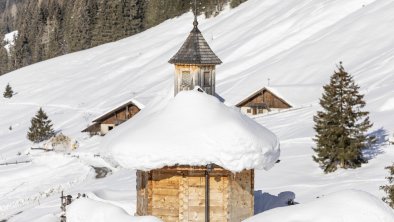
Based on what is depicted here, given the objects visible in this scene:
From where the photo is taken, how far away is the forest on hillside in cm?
11756

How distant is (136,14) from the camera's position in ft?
400

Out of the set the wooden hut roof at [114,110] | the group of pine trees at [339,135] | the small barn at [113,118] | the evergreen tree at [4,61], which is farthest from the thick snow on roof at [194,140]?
the evergreen tree at [4,61]

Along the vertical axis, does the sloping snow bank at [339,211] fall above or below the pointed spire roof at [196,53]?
below

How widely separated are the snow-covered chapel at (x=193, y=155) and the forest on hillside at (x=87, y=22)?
87766 mm

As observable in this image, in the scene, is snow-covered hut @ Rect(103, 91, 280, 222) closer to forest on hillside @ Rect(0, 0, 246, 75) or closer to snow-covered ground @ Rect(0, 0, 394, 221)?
snow-covered ground @ Rect(0, 0, 394, 221)

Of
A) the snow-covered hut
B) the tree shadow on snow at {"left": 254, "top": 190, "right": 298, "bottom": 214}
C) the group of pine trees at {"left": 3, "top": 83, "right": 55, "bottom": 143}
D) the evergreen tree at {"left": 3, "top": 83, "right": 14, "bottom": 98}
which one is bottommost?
the tree shadow on snow at {"left": 254, "top": 190, "right": 298, "bottom": 214}

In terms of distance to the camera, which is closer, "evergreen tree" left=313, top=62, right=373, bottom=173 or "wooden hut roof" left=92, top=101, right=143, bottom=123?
"evergreen tree" left=313, top=62, right=373, bottom=173

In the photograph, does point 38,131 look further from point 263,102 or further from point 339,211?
point 339,211

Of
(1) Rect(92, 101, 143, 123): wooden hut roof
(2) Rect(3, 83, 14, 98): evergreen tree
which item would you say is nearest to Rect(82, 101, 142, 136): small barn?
(1) Rect(92, 101, 143, 123): wooden hut roof

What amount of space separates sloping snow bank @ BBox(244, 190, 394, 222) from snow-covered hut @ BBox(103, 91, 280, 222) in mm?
3009

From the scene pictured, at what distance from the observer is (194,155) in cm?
1634

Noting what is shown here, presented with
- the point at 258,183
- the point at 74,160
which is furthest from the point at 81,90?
the point at 258,183

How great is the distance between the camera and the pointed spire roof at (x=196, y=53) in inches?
808

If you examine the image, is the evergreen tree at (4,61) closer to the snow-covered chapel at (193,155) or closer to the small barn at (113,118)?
the small barn at (113,118)
